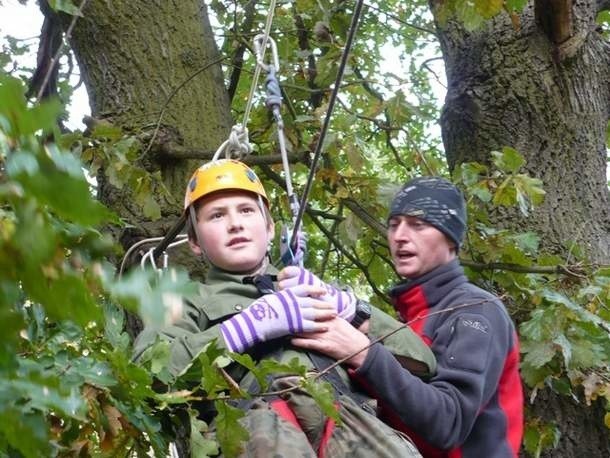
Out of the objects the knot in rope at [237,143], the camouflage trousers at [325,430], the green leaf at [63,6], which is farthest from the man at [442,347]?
the green leaf at [63,6]

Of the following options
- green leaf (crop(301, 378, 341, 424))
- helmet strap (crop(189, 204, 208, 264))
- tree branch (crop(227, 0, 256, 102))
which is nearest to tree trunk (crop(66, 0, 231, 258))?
tree branch (crop(227, 0, 256, 102))

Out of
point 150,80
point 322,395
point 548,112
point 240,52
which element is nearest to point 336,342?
point 322,395

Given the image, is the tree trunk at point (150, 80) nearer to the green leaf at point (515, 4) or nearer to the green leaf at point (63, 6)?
the green leaf at point (63, 6)

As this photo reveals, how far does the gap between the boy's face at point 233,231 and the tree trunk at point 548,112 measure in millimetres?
1577

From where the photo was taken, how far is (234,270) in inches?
91.7

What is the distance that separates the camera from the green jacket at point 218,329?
2.02 meters

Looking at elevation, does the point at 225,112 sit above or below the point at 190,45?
below

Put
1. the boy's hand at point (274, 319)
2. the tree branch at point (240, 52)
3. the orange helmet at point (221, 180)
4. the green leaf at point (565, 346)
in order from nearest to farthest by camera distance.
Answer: the boy's hand at point (274, 319)
the orange helmet at point (221, 180)
the green leaf at point (565, 346)
the tree branch at point (240, 52)

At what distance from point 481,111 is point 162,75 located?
4.20 ft

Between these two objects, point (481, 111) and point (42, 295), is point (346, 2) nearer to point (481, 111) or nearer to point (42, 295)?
point (481, 111)

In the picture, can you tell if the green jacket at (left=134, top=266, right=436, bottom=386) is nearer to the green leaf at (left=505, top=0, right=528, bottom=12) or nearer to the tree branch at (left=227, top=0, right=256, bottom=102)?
the green leaf at (left=505, top=0, right=528, bottom=12)

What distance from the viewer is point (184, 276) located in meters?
0.74

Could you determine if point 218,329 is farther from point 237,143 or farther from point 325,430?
point 237,143

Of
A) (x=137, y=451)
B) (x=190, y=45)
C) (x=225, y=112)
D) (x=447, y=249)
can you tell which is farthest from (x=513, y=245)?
(x=137, y=451)
